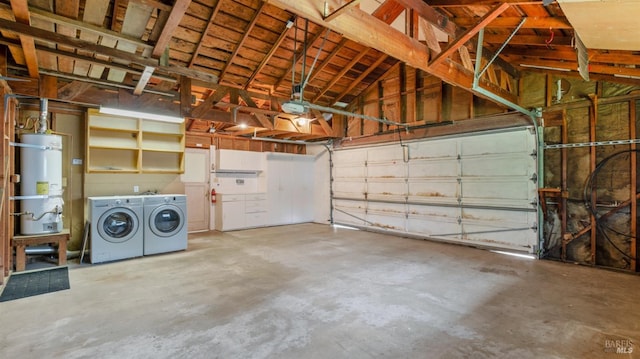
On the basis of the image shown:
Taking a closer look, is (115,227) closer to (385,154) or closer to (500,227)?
(385,154)

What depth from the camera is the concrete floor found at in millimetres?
2264

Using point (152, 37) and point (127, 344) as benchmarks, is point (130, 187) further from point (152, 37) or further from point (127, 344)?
point (127, 344)

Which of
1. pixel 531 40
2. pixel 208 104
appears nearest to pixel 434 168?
pixel 531 40

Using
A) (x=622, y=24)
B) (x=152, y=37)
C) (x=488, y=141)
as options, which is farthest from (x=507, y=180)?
(x=152, y=37)

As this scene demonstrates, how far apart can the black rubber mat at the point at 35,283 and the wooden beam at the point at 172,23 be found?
9.76 ft

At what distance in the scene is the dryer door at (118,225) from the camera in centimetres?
453

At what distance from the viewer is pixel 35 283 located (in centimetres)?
363

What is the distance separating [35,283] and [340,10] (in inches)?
183

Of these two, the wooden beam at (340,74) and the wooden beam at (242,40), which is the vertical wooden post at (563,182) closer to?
the wooden beam at (340,74)

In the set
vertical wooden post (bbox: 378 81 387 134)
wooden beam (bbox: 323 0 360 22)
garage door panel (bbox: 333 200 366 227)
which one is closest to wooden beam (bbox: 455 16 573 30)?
wooden beam (bbox: 323 0 360 22)

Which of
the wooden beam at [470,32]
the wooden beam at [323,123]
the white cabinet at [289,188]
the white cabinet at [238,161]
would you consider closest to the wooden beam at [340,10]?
the wooden beam at [470,32]

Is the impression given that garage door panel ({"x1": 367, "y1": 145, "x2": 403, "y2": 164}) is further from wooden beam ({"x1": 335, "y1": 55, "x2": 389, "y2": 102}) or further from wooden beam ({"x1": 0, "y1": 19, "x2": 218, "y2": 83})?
wooden beam ({"x1": 0, "y1": 19, "x2": 218, "y2": 83})

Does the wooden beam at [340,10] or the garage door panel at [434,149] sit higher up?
the wooden beam at [340,10]

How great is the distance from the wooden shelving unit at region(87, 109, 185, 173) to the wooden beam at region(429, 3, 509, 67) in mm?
4710
